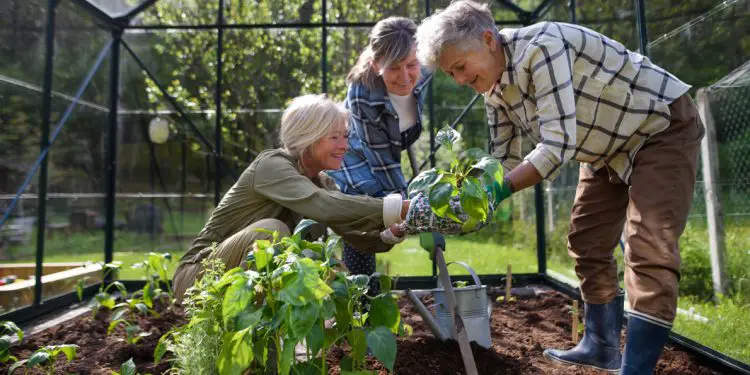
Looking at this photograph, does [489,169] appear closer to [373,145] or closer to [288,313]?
[288,313]

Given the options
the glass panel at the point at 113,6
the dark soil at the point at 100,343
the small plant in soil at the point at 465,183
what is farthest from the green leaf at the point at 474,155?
the glass panel at the point at 113,6

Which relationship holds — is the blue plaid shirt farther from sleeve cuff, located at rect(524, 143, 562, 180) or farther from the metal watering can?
sleeve cuff, located at rect(524, 143, 562, 180)

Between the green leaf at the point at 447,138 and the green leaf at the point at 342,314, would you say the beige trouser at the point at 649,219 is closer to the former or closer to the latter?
the green leaf at the point at 447,138

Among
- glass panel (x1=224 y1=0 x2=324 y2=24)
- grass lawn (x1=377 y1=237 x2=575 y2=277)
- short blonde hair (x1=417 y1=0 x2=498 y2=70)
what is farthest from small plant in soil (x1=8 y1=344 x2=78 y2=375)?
glass panel (x1=224 y1=0 x2=324 y2=24)

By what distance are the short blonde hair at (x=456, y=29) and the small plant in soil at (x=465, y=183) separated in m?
0.28

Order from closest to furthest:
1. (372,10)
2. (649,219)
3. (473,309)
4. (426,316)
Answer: (649,219)
(426,316)
(473,309)
(372,10)

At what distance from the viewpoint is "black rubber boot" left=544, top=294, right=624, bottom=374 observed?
204 cm

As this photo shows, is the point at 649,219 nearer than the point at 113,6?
Yes

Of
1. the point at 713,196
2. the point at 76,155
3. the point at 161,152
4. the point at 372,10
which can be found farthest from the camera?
the point at 372,10

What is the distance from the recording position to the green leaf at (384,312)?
141 cm

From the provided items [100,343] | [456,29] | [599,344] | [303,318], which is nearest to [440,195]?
[303,318]

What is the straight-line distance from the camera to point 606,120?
1772 millimetres

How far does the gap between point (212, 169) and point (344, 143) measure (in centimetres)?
247

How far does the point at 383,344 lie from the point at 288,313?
23 centimetres
